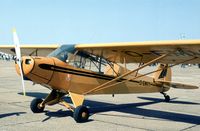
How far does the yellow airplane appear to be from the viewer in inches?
345

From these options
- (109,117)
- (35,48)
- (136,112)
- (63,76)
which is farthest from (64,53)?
(35,48)

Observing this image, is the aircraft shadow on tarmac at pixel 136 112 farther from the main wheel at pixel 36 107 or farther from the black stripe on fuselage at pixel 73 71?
the black stripe on fuselage at pixel 73 71

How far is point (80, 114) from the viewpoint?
866 centimetres

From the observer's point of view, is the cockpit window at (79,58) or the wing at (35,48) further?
the wing at (35,48)

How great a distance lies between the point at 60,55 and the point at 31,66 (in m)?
1.32

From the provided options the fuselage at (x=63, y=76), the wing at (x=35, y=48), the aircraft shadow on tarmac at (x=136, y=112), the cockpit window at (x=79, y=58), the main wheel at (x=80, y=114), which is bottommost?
the aircraft shadow on tarmac at (x=136, y=112)

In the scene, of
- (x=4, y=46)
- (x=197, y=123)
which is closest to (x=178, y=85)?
(x=197, y=123)

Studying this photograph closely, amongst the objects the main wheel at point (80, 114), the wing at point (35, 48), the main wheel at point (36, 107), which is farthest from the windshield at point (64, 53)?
the wing at point (35, 48)

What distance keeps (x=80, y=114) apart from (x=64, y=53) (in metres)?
2.07

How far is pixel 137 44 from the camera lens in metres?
9.30

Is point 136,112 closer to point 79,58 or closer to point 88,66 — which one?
point 88,66

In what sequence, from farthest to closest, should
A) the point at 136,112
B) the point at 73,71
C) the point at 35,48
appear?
the point at 35,48 → the point at 136,112 → the point at 73,71

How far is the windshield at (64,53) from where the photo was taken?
31.6 feet

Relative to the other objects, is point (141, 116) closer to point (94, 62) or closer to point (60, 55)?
point (94, 62)
